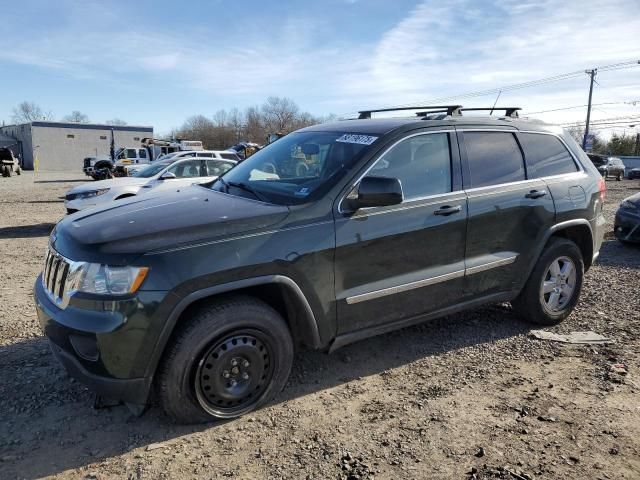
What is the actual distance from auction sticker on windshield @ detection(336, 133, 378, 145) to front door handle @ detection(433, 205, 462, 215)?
722 mm

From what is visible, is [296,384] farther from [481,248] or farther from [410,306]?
[481,248]

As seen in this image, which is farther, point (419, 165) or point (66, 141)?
point (66, 141)

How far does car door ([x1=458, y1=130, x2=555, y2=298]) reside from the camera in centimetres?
391

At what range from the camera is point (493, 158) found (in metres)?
4.13

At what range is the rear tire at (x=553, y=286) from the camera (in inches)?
175

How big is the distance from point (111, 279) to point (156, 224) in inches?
16.9

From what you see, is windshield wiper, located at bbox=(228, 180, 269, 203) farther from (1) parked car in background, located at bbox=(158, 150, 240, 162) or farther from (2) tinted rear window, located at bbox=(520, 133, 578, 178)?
(1) parked car in background, located at bbox=(158, 150, 240, 162)

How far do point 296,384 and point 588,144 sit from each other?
4907 centimetres

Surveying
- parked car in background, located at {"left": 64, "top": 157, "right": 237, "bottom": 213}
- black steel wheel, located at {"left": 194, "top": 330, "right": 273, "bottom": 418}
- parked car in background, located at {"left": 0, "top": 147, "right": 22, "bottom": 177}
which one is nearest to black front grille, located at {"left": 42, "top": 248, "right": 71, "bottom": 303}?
black steel wheel, located at {"left": 194, "top": 330, "right": 273, "bottom": 418}

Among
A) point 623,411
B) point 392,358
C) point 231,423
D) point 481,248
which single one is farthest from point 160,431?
point 623,411

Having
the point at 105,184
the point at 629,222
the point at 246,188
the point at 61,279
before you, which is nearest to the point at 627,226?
the point at 629,222

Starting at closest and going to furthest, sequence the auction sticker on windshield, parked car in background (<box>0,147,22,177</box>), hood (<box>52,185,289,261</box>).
Answer: hood (<box>52,185,289,261</box>) < the auction sticker on windshield < parked car in background (<box>0,147,22,177</box>)

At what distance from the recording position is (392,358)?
4.01 m

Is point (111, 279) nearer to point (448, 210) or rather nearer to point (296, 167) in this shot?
point (296, 167)
